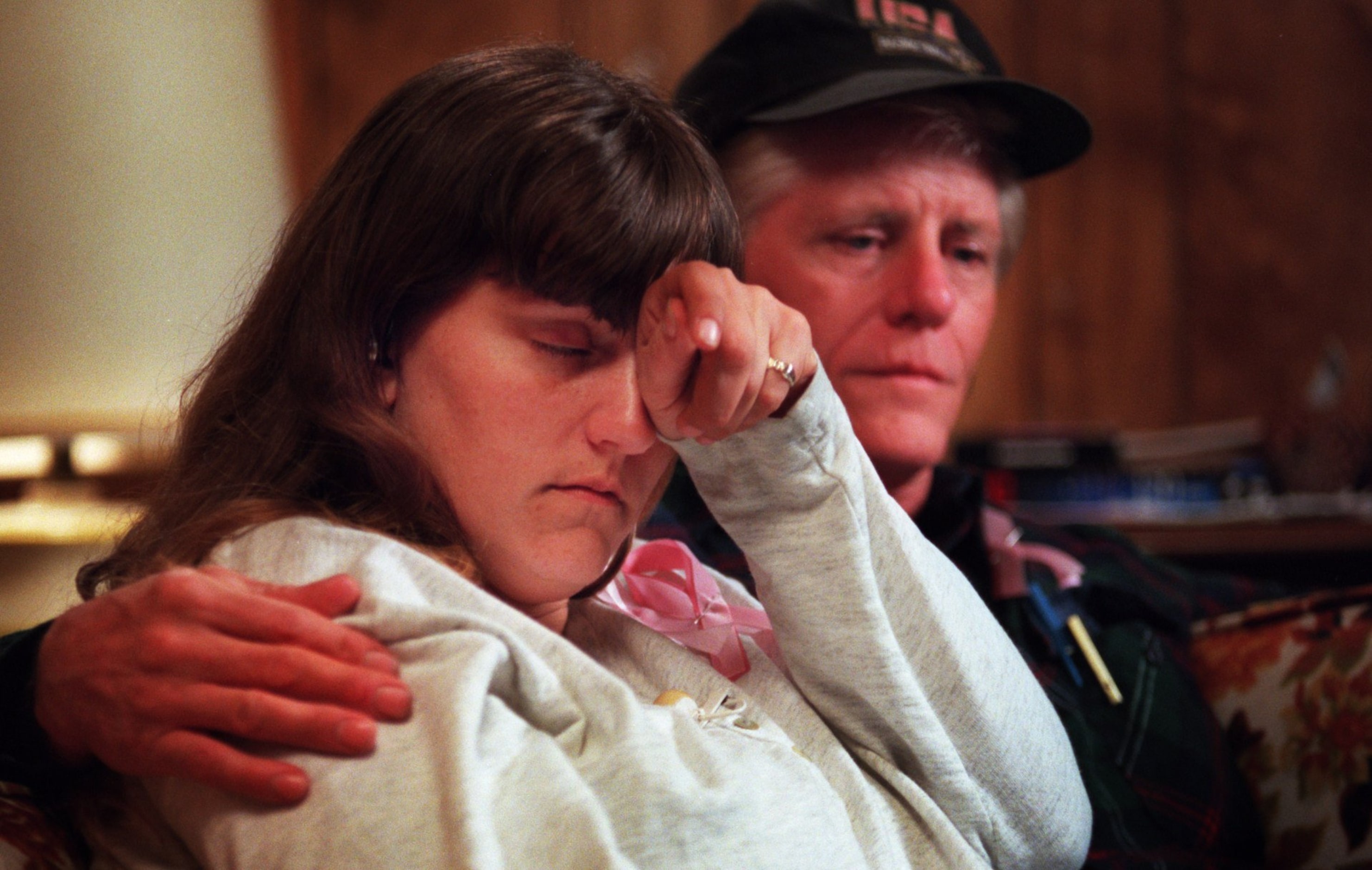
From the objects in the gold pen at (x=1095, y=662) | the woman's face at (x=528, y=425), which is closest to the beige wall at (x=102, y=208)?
the woman's face at (x=528, y=425)

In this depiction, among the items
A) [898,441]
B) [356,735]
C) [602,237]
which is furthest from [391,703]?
[898,441]

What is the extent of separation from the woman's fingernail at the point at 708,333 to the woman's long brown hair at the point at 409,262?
9cm

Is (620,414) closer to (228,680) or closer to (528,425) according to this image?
(528,425)

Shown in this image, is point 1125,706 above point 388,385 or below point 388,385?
below

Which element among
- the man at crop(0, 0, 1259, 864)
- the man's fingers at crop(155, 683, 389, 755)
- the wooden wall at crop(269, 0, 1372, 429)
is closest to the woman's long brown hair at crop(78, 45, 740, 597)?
the man's fingers at crop(155, 683, 389, 755)

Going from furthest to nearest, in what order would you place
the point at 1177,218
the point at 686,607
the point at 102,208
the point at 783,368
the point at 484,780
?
1. the point at 1177,218
2. the point at 102,208
3. the point at 686,607
4. the point at 783,368
5. the point at 484,780

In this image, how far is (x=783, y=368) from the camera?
605mm

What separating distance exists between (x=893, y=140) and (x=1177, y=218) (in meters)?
1.98

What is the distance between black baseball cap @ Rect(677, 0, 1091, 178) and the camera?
3.37 ft

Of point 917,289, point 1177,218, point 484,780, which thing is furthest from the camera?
point 1177,218

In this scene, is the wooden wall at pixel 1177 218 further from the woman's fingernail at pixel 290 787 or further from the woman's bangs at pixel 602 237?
the woman's fingernail at pixel 290 787

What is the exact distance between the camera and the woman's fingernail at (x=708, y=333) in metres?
0.55

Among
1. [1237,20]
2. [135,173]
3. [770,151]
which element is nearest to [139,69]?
[135,173]

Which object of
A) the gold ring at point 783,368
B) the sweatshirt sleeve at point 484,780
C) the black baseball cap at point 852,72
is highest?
the black baseball cap at point 852,72
